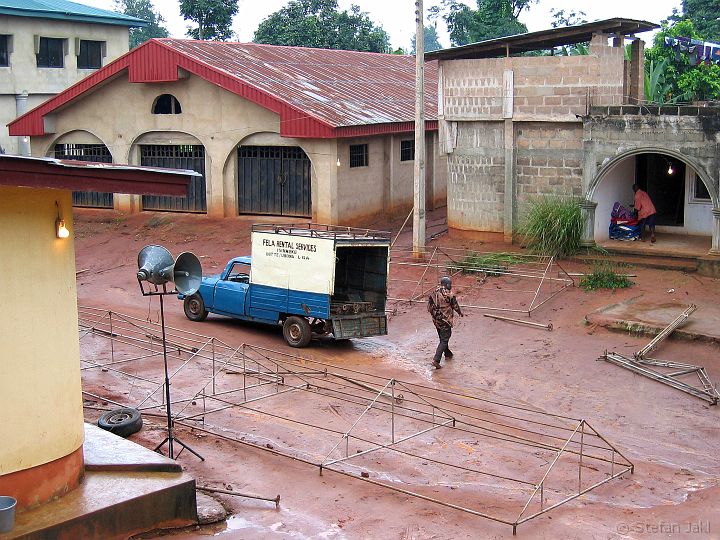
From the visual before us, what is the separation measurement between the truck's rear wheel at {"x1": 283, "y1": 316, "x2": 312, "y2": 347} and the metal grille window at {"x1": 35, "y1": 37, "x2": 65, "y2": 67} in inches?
965

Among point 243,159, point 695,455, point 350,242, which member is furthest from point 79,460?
point 243,159

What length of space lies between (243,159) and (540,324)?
1220 centimetres

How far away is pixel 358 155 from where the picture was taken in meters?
27.4

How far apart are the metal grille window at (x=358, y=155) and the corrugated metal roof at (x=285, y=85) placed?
660 mm

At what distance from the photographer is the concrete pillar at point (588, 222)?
22.2m

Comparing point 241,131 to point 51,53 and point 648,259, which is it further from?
point 51,53

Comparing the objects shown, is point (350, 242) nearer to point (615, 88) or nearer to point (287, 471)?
point (287, 471)

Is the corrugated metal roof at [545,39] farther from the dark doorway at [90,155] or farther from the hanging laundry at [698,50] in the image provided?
the dark doorway at [90,155]

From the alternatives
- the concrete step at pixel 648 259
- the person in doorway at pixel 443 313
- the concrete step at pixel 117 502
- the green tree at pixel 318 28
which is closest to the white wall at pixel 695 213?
the concrete step at pixel 648 259

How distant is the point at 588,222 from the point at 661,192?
315 centimetres

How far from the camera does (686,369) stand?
1552 cm

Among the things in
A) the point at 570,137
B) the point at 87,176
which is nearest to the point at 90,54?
the point at 570,137

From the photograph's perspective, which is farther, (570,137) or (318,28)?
(318,28)

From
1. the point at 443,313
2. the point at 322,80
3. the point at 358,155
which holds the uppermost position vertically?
the point at 322,80
